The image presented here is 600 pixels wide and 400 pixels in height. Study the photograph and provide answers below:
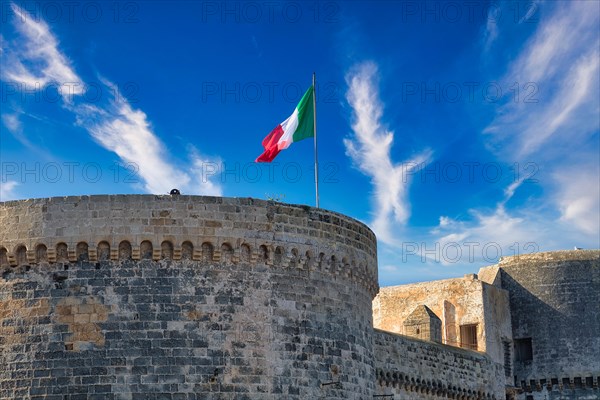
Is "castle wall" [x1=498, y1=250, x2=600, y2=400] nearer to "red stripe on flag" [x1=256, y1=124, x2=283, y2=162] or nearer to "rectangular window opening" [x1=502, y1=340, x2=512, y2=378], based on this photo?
"rectangular window opening" [x1=502, y1=340, x2=512, y2=378]

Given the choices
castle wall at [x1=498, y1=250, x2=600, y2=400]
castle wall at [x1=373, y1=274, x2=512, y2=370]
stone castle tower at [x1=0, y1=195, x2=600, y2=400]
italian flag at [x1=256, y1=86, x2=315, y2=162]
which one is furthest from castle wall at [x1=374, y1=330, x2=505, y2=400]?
italian flag at [x1=256, y1=86, x2=315, y2=162]

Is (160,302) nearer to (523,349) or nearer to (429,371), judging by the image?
(429,371)

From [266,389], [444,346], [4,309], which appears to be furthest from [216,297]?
[444,346]

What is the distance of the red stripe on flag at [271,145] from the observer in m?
19.3

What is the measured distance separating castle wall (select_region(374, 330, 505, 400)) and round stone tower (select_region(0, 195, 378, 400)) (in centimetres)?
560

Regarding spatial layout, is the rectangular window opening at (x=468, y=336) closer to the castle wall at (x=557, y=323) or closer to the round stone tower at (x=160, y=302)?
the castle wall at (x=557, y=323)

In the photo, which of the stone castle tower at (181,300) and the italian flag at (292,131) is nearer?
the stone castle tower at (181,300)

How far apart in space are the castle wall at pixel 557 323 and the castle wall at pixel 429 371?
9.69ft

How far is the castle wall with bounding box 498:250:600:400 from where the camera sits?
29.6 metres

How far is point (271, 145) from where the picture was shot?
19469 mm

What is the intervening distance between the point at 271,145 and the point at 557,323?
1443cm

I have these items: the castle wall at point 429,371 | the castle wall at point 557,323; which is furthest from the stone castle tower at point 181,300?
the castle wall at point 557,323

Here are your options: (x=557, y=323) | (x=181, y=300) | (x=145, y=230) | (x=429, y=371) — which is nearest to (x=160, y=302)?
(x=181, y=300)

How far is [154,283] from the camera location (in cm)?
1509
